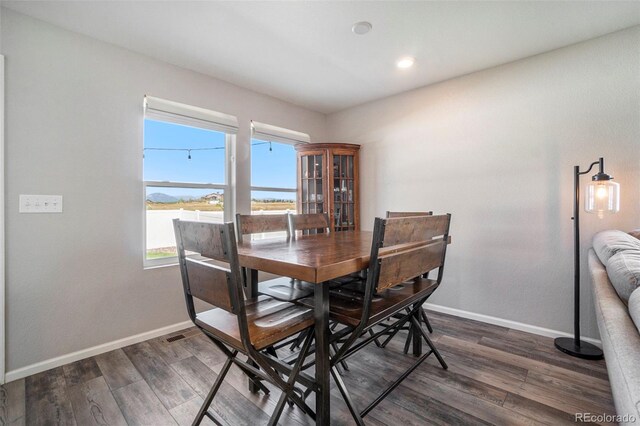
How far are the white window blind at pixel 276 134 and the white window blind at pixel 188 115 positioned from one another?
282mm

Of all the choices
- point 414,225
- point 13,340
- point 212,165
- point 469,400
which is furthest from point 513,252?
point 13,340

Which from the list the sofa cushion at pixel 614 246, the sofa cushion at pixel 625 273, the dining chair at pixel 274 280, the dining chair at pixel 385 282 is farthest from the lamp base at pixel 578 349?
the dining chair at pixel 274 280

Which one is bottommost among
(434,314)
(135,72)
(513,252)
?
(434,314)

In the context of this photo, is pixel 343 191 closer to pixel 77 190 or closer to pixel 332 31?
pixel 332 31

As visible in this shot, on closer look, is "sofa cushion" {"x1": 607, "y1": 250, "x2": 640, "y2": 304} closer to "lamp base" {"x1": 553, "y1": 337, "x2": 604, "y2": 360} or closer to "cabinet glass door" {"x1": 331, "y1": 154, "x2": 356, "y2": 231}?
"lamp base" {"x1": 553, "y1": 337, "x2": 604, "y2": 360}

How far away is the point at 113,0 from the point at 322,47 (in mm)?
1466

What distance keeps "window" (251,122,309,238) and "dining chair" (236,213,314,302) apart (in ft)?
3.93

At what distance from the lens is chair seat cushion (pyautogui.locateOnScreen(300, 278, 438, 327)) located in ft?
4.57

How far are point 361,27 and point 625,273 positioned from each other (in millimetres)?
2114

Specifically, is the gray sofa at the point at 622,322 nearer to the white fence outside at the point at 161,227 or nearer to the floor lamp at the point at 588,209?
the floor lamp at the point at 588,209

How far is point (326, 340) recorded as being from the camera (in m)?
1.27

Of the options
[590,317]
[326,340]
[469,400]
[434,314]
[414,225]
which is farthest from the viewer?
[434,314]

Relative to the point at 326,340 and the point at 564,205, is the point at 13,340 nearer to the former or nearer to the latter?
the point at 326,340

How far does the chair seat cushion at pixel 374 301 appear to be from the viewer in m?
1.39
